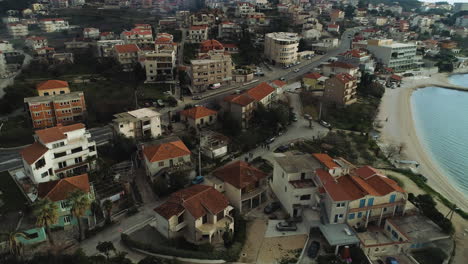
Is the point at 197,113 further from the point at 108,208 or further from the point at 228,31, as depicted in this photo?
the point at 228,31

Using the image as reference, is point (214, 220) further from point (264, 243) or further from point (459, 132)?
point (459, 132)

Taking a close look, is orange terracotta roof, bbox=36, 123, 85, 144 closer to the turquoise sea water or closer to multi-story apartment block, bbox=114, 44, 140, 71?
multi-story apartment block, bbox=114, 44, 140, 71

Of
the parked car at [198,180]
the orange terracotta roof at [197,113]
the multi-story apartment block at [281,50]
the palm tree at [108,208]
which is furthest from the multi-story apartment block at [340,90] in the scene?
the palm tree at [108,208]

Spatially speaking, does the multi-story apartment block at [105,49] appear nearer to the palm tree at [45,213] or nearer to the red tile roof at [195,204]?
the red tile roof at [195,204]

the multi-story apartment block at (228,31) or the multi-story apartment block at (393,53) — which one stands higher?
the multi-story apartment block at (228,31)

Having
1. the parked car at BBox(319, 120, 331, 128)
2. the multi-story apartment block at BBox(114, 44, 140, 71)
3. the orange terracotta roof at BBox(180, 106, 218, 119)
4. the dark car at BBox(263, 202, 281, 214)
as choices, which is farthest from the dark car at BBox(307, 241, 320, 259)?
the multi-story apartment block at BBox(114, 44, 140, 71)

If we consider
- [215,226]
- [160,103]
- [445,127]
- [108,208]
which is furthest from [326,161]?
[445,127]
